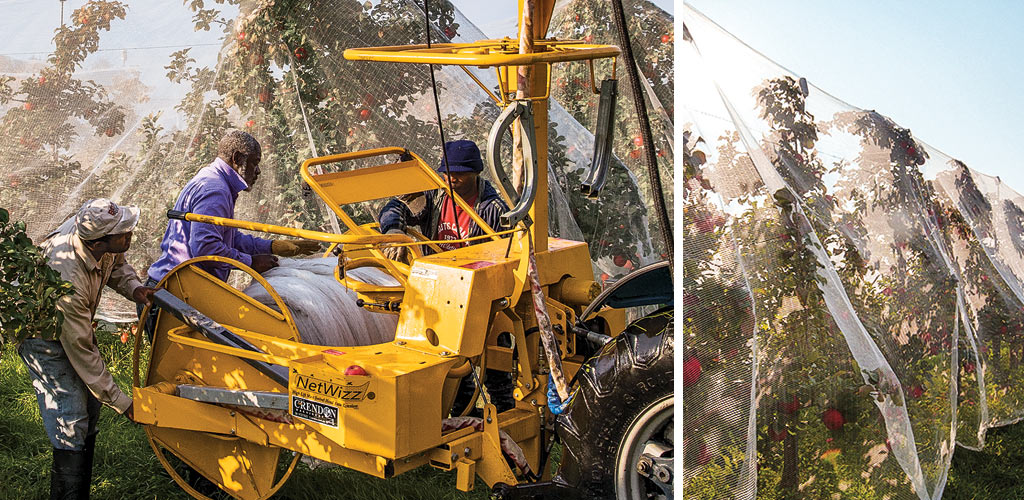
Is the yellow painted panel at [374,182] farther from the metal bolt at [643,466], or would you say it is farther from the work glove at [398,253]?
the metal bolt at [643,466]

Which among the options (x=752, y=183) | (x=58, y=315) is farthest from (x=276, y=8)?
(x=752, y=183)

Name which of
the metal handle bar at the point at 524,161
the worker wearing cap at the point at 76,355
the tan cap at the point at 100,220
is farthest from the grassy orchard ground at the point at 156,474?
the metal handle bar at the point at 524,161

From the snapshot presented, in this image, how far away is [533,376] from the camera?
4.67 metres

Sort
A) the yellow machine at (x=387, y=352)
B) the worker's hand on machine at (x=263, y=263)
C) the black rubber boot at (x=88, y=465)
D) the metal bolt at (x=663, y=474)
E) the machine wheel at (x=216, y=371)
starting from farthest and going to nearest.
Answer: the worker's hand on machine at (x=263, y=263), the black rubber boot at (x=88, y=465), the machine wheel at (x=216, y=371), the yellow machine at (x=387, y=352), the metal bolt at (x=663, y=474)

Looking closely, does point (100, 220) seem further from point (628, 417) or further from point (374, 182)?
point (628, 417)

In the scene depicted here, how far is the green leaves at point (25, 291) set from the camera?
14.8ft

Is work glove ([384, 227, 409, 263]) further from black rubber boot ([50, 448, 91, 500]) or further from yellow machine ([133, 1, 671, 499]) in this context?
black rubber boot ([50, 448, 91, 500])

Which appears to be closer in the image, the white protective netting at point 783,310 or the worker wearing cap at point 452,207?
the white protective netting at point 783,310

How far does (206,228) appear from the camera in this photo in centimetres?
548

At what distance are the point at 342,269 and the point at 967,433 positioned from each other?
248cm

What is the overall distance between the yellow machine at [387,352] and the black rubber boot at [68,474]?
0.33 m

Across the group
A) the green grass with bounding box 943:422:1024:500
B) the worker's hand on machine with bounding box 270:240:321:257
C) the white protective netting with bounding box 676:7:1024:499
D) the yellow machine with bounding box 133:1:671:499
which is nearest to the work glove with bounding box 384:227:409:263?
the yellow machine with bounding box 133:1:671:499

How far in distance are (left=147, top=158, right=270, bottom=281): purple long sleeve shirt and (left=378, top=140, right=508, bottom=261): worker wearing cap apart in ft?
2.60

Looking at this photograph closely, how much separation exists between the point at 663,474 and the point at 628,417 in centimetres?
23
